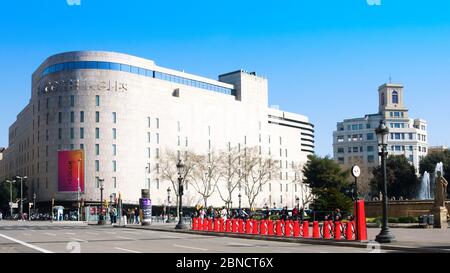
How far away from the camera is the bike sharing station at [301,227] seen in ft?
83.2

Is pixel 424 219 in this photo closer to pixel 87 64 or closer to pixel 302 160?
pixel 87 64

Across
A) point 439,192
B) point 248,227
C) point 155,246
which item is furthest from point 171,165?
point 155,246

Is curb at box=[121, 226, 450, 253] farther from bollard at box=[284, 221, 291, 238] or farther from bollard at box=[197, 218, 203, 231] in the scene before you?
bollard at box=[197, 218, 203, 231]

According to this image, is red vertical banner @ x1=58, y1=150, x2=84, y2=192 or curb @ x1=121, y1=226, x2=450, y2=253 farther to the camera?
red vertical banner @ x1=58, y1=150, x2=84, y2=192

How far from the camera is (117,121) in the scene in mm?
112000

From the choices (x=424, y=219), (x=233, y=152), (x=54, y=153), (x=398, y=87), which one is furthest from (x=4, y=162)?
(x=424, y=219)

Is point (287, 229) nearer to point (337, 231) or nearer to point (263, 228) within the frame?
point (263, 228)

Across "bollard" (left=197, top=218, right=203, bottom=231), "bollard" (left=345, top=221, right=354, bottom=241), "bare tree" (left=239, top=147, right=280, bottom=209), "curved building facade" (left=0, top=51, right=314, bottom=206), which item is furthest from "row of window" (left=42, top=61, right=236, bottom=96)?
"bollard" (left=345, top=221, right=354, bottom=241)

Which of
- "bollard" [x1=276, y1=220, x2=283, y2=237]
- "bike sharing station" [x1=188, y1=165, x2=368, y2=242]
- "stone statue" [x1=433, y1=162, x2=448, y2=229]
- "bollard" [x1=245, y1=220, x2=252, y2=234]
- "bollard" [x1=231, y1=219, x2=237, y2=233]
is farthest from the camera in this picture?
"stone statue" [x1=433, y1=162, x2=448, y2=229]

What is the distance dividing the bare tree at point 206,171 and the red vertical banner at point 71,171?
20.7 metres

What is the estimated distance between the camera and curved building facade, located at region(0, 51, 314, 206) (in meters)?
110

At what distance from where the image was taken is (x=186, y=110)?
125438mm

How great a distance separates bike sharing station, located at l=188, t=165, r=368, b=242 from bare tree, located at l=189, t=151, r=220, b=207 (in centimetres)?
6838
